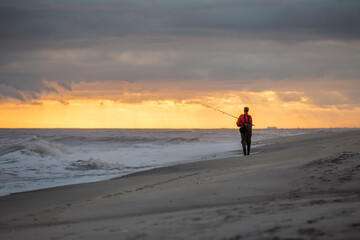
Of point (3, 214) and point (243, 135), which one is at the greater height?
point (243, 135)

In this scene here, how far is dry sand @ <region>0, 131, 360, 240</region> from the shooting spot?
13.1 ft

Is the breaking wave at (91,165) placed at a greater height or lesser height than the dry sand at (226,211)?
greater

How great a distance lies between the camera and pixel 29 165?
16094mm

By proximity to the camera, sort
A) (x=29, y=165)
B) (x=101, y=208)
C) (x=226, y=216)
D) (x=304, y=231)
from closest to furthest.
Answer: (x=304, y=231) < (x=226, y=216) < (x=101, y=208) < (x=29, y=165)

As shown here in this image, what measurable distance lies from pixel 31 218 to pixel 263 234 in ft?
13.1

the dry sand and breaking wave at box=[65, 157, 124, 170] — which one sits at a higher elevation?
breaking wave at box=[65, 157, 124, 170]

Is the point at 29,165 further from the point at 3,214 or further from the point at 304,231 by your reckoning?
the point at 304,231

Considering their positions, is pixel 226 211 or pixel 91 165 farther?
pixel 91 165

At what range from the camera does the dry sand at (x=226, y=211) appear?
4.01m

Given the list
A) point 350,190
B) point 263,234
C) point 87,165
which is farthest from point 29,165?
point 263,234

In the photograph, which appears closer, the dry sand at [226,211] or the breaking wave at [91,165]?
the dry sand at [226,211]

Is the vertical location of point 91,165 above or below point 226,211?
above

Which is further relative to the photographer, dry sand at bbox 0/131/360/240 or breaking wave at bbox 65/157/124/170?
breaking wave at bbox 65/157/124/170

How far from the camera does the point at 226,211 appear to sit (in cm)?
500
